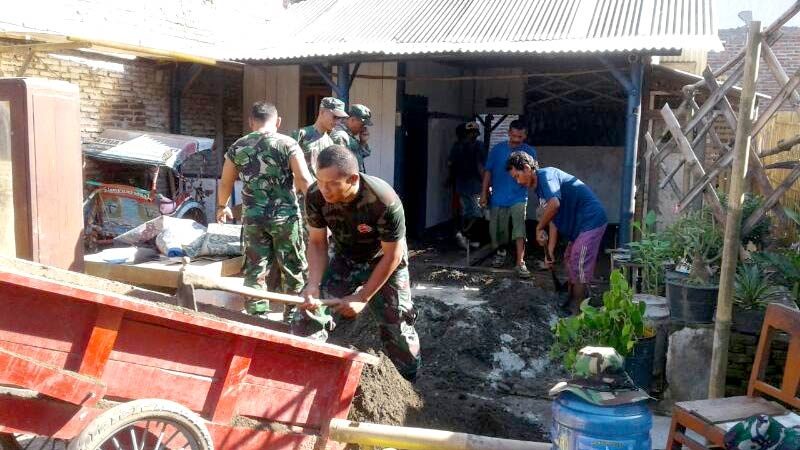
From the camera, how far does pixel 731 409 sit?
3385 mm

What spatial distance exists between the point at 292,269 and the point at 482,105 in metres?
8.37

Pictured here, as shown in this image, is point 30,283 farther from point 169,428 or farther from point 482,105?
point 482,105

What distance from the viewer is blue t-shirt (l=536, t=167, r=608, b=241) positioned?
21.0ft

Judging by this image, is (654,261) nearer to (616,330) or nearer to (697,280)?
(697,280)

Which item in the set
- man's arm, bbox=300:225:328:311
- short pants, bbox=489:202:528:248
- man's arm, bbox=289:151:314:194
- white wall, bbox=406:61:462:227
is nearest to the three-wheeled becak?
white wall, bbox=406:61:462:227

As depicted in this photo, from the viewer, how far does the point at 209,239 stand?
682cm

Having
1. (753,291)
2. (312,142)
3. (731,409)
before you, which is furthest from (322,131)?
(731,409)

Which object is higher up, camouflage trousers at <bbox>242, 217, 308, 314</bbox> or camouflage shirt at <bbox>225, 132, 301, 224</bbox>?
camouflage shirt at <bbox>225, 132, 301, 224</bbox>

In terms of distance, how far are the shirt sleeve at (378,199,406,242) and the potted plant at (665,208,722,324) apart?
2.14m

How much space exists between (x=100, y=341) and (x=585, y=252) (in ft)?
15.4

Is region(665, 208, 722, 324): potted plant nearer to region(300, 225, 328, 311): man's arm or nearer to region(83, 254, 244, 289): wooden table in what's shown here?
region(300, 225, 328, 311): man's arm

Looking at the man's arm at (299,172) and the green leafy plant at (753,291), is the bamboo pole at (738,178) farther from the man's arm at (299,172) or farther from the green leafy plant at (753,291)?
the man's arm at (299,172)

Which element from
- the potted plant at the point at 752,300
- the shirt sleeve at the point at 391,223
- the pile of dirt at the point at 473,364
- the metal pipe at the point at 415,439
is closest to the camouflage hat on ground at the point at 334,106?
the pile of dirt at the point at 473,364

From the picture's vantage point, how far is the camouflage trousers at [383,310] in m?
4.44
